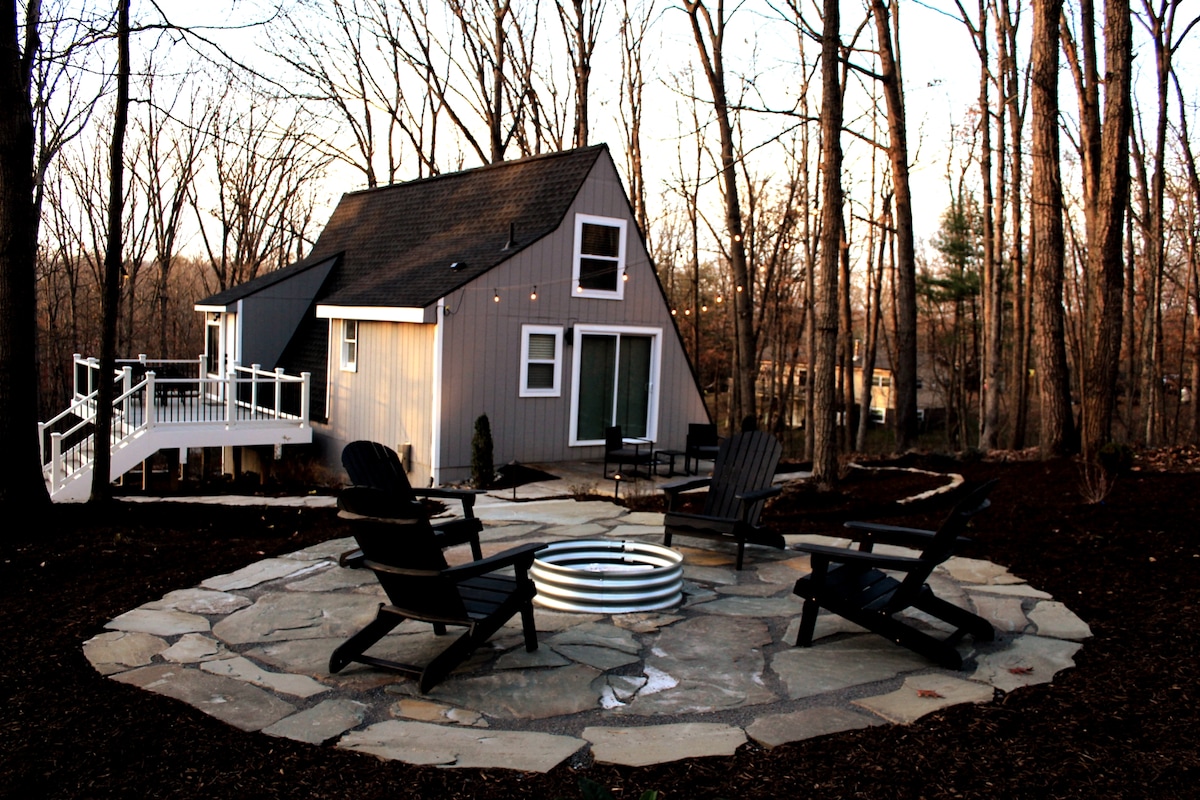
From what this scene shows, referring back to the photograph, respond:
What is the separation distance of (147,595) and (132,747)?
8.03ft

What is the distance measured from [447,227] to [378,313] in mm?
2784

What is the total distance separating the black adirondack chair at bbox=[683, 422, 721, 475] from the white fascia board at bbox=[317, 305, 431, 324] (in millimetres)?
4282

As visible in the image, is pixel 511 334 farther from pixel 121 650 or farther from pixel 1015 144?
pixel 1015 144

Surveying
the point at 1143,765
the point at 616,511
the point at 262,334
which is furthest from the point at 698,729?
the point at 262,334

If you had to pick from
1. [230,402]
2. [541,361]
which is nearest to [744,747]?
[541,361]

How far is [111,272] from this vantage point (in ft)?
32.0

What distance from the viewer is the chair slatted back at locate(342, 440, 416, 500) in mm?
4844

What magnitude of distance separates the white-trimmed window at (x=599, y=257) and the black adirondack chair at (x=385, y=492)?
9029 millimetres

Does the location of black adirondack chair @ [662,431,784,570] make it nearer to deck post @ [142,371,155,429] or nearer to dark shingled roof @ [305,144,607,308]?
dark shingled roof @ [305,144,607,308]

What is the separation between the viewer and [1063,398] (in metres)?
11.7

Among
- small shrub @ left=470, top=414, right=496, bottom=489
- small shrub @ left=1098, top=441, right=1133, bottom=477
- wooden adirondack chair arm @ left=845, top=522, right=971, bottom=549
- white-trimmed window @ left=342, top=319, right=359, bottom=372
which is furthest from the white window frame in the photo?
wooden adirondack chair arm @ left=845, top=522, right=971, bottom=549

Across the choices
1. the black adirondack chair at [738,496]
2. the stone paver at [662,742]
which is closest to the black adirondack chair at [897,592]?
the stone paver at [662,742]

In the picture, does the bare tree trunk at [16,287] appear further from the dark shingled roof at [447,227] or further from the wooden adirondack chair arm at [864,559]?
the wooden adirondack chair arm at [864,559]

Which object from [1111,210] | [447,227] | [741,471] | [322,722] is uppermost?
[447,227]
